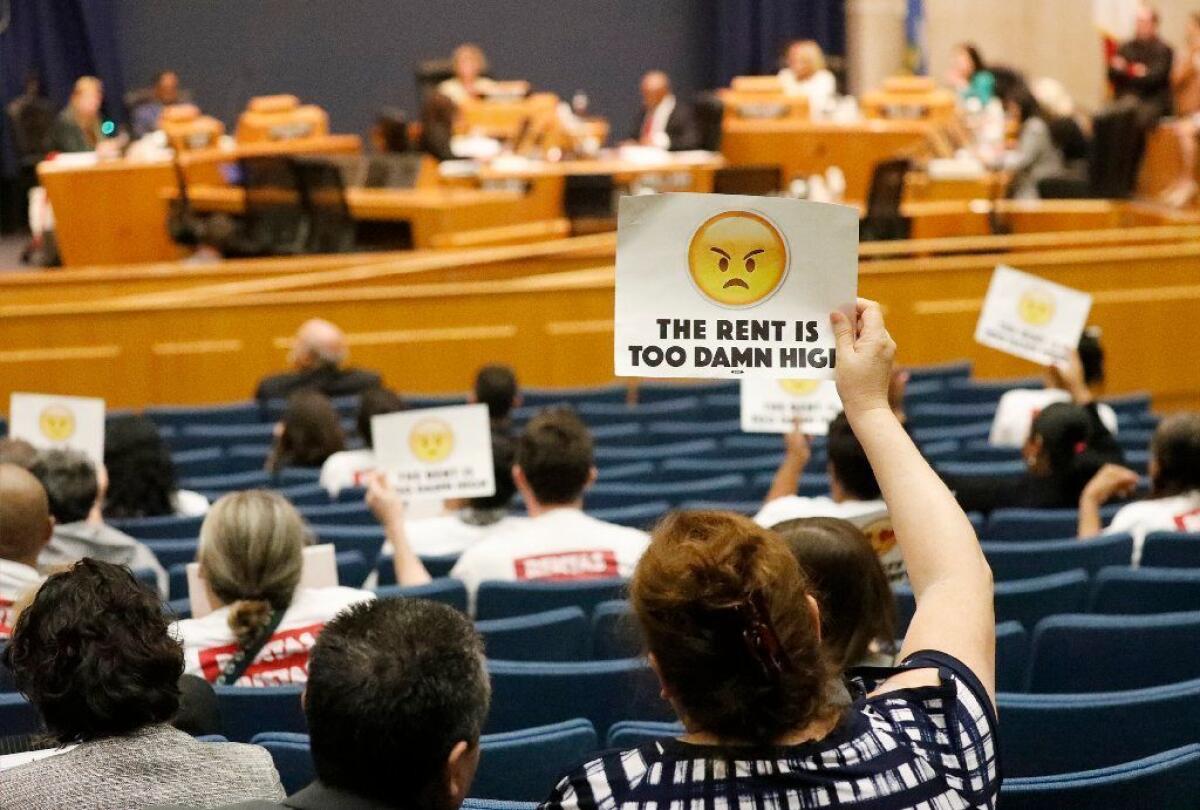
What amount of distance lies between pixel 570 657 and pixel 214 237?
887cm

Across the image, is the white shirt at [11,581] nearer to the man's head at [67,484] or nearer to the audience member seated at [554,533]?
the man's head at [67,484]

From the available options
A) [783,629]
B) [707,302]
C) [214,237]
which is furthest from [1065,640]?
[214,237]

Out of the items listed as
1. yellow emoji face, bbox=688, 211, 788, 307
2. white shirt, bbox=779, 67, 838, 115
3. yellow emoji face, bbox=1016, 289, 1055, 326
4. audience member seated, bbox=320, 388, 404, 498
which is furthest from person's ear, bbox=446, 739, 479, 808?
white shirt, bbox=779, 67, 838, 115

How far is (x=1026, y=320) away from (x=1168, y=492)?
147 cm

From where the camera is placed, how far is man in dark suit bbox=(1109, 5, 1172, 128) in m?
12.4

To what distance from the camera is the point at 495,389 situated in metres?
5.87

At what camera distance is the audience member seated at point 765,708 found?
57.0 inches

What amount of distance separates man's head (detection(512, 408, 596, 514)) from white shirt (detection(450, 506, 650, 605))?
0.10 m

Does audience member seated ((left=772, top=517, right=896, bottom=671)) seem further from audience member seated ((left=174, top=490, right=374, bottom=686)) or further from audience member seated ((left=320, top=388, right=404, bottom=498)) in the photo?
audience member seated ((left=320, top=388, right=404, bottom=498))

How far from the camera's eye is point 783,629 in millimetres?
1467

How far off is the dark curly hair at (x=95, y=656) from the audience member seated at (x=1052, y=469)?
3.05 meters

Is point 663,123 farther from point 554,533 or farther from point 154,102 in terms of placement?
Answer: point 554,533

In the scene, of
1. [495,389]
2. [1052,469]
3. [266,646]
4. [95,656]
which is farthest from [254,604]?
[495,389]

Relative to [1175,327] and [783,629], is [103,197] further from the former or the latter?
[783,629]
